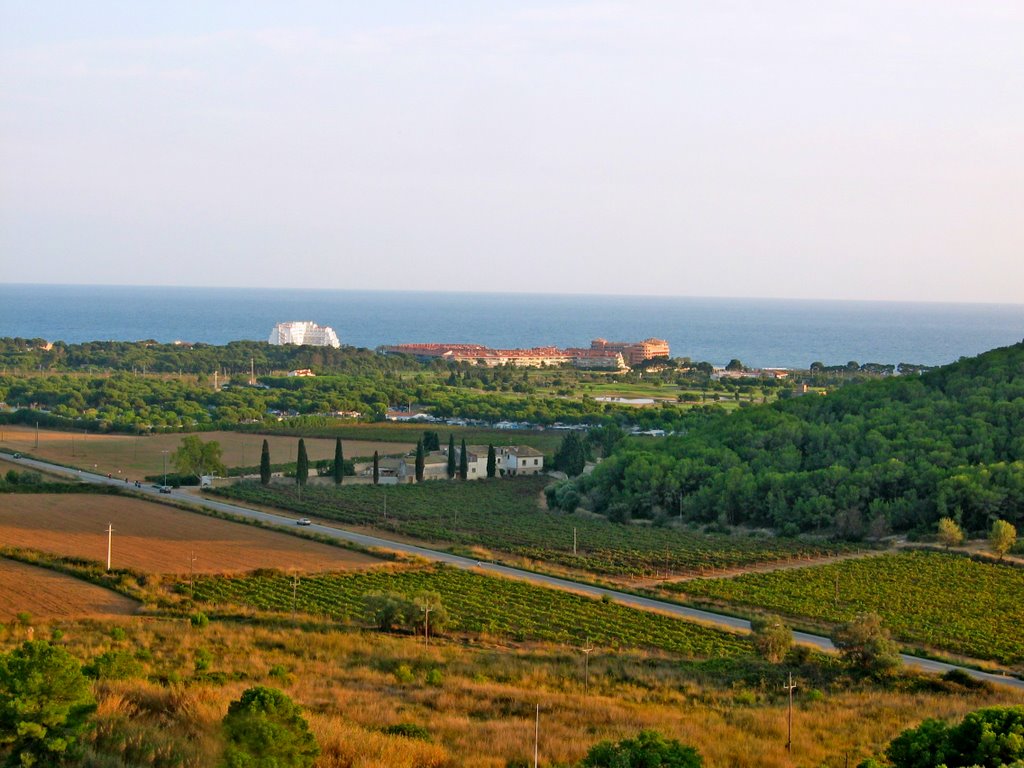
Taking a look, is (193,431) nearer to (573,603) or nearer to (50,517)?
(50,517)

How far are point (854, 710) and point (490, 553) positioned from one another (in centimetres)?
1837

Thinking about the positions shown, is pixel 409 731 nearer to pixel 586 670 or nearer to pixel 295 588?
pixel 586 670

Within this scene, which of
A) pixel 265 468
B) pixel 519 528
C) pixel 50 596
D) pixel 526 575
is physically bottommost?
pixel 519 528

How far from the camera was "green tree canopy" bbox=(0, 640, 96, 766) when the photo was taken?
40.9 ft

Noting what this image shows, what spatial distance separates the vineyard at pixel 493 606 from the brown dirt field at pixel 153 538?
80.7 inches

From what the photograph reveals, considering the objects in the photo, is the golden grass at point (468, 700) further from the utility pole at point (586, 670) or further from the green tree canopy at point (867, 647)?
the green tree canopy at point (867, 647)

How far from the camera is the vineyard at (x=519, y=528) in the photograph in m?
35.7

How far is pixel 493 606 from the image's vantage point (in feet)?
91.9

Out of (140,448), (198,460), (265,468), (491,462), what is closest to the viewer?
(265,468)

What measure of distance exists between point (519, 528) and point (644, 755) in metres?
29.0

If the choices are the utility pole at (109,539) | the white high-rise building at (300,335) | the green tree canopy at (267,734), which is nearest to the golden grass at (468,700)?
the green tree canopy at (267,734)

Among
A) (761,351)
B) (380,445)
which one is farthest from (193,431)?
(761,351)

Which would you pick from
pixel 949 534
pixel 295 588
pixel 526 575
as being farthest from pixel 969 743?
pixel 949 534

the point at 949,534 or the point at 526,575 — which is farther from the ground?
the point at 949,534
